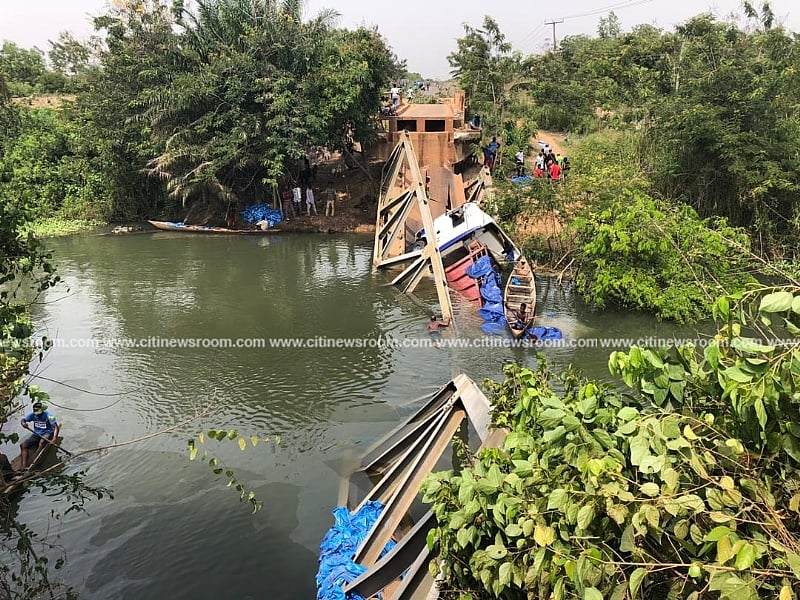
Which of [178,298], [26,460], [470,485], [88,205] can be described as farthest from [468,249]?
[88,205]

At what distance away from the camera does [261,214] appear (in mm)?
25250

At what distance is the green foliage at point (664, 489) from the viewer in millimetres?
2609

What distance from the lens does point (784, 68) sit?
1565 centimetres

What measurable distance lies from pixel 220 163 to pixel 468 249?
1101cm

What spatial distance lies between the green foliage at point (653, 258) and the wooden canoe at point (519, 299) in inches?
62.7

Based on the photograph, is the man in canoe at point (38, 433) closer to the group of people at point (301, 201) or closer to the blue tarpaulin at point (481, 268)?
the blue tarpaulin at point (481, 268)

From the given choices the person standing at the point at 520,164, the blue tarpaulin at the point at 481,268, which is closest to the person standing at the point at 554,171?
the person standing at the point at 520,164

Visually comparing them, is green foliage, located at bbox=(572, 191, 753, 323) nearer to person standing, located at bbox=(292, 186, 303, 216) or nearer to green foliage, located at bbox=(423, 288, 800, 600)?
green foliage, located at bbox=(423, 288, 800, 600)

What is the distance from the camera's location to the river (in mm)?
7480

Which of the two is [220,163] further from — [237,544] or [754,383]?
[754,383]

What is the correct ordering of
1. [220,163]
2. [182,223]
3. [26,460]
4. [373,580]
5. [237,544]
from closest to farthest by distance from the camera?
[373,580], [237,544], [26,460], [220,163], [182,223]

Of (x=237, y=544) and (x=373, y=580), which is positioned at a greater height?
(x=373, y=580)

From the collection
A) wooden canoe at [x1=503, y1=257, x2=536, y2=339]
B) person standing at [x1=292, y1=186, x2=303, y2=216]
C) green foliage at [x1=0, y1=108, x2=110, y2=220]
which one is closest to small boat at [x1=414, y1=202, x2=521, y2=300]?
wooden canoe at [x1=503, y1=257, x2=536, y2=339]

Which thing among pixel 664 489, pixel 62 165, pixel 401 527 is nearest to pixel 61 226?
pixel 62 165
